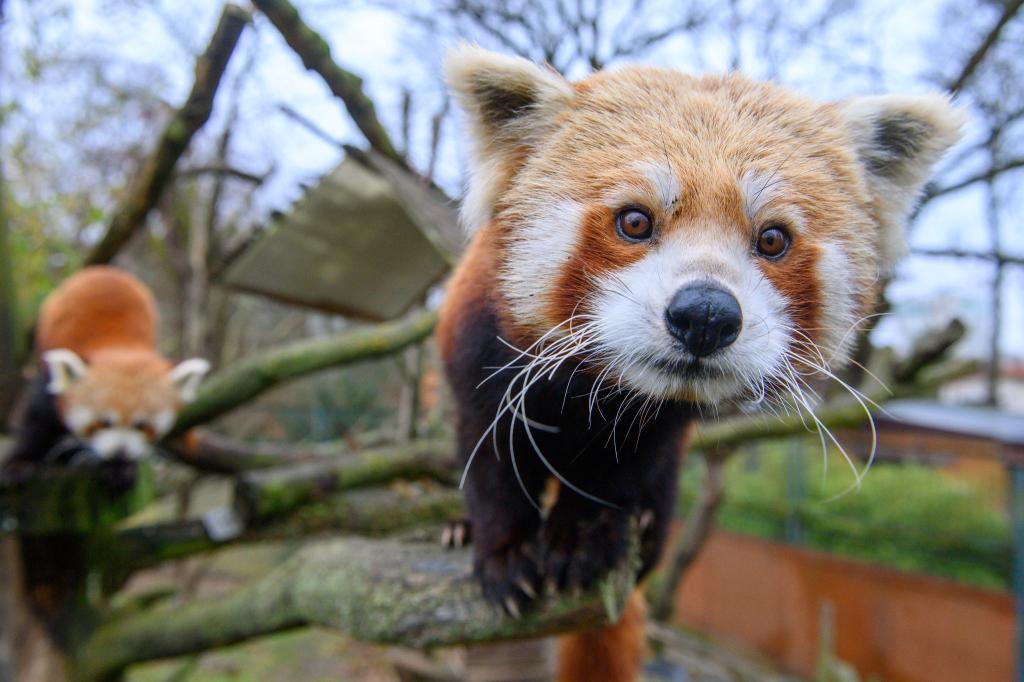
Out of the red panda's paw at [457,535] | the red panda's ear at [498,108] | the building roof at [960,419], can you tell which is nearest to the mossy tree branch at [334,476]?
the red panda's paw at [457,535]

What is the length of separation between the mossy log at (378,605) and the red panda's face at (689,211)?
2.35ft

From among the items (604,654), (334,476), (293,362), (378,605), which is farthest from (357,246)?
(604,654)

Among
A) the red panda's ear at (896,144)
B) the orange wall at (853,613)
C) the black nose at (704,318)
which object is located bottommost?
the orange wall at (853,613)

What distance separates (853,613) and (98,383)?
6151mm

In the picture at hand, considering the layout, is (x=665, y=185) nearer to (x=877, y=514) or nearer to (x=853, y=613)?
(x=853, y=613)

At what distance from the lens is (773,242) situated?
3.86 ft

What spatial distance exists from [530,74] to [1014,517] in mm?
5686

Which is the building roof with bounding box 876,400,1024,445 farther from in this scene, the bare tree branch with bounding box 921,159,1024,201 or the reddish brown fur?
the reddish brown fur

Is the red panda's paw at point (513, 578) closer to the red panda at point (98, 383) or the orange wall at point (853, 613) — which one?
the red panda at point (98, 383)

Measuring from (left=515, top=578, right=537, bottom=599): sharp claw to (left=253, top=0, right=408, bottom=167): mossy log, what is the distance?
6.36 feet

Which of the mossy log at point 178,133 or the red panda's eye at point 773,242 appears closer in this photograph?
the red panda's eye at point 773,242

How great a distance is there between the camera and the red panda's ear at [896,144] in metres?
1.35

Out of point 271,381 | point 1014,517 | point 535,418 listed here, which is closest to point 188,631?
point 271,381

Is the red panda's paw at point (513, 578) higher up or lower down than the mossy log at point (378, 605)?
higher up
